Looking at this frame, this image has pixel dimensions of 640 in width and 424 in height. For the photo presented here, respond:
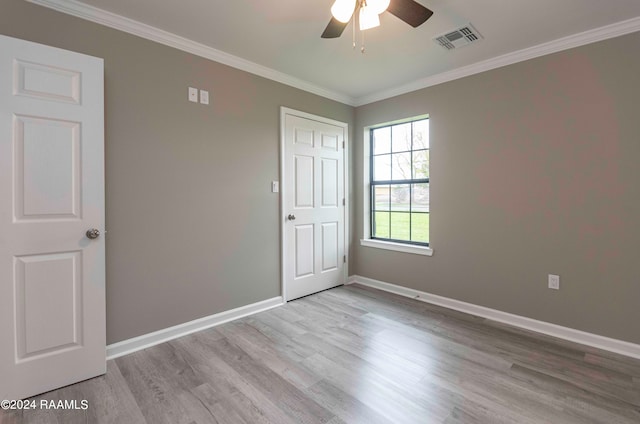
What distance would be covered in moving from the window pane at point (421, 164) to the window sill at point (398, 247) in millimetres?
856

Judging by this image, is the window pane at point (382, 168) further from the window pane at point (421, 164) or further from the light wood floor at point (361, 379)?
the light wood floor at point (361, 379)

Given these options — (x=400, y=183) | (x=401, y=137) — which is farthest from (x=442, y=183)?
(x=401, y=137)

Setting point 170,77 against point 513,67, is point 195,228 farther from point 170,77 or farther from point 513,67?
point 513,67

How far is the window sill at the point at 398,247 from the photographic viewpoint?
137 inches

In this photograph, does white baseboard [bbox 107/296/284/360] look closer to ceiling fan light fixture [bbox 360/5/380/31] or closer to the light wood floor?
the light wood floor

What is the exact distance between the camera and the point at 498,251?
116 inches

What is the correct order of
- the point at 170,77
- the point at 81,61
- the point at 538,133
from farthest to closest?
1. the point at 538,133
2. the point at 170,77
3. the point at 81,61

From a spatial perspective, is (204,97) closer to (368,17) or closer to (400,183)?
(368,17)

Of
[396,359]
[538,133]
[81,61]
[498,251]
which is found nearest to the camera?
[81,61]

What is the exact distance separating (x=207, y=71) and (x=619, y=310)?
3.97 metres

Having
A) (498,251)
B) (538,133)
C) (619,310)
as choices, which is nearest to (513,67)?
(538,133)

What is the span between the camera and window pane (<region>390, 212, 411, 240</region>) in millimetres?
3777

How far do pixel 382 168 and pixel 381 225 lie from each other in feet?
2.53

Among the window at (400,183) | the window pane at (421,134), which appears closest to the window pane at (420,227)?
the window at (400,183)
